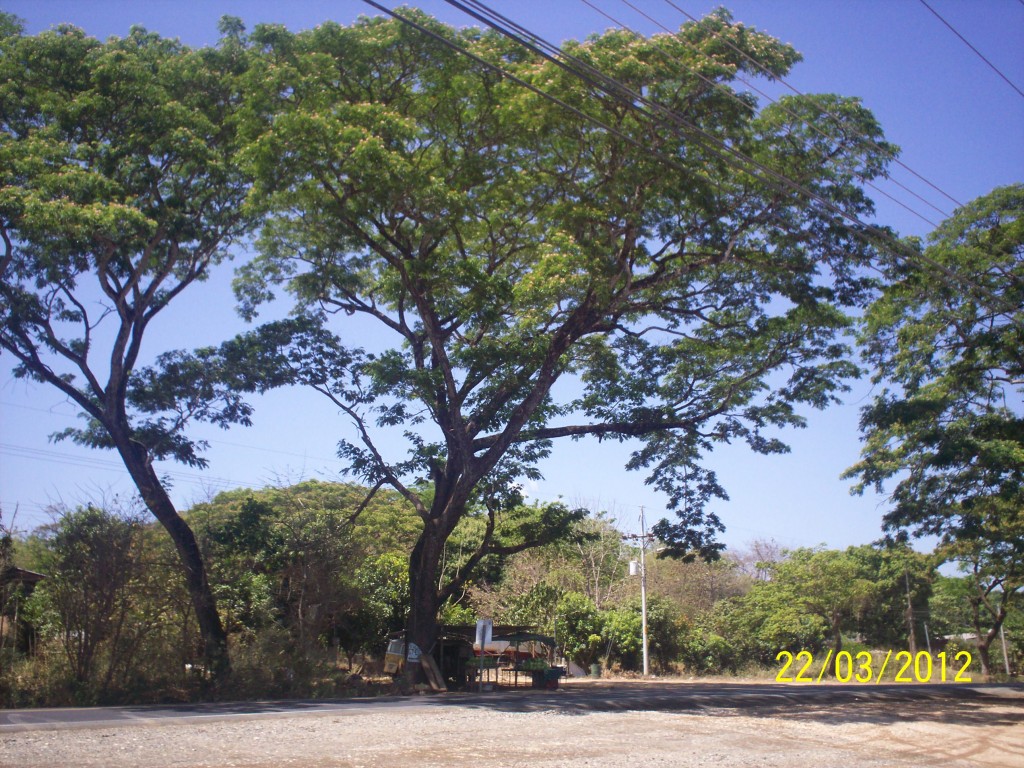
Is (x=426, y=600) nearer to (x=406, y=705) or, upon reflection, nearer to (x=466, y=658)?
(x=466, y=658)

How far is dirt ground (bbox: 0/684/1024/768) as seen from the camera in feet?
28.7

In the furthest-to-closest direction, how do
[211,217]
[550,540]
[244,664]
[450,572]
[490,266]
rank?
[450,572] → [550,540] → [490,266] → [211,217] → [244,664]

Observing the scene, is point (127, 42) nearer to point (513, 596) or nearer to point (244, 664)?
point (244, 664)

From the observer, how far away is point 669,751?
10312 mm

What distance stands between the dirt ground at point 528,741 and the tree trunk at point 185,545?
6.11 meters

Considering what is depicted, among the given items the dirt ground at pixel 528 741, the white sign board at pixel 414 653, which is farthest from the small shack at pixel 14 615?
the white sign board at pixel 414 653

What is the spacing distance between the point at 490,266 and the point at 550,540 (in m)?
7.97

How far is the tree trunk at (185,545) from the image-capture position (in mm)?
17859

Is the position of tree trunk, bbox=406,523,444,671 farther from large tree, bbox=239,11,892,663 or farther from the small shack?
the small shack

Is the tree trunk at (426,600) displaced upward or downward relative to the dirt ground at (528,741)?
upward

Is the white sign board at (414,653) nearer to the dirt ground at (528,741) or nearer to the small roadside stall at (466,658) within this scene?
the small roadside stall at (466,658)

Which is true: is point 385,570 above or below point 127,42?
below

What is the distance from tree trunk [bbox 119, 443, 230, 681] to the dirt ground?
20.1 ft

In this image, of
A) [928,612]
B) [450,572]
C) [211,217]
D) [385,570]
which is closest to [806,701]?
[385,570]
